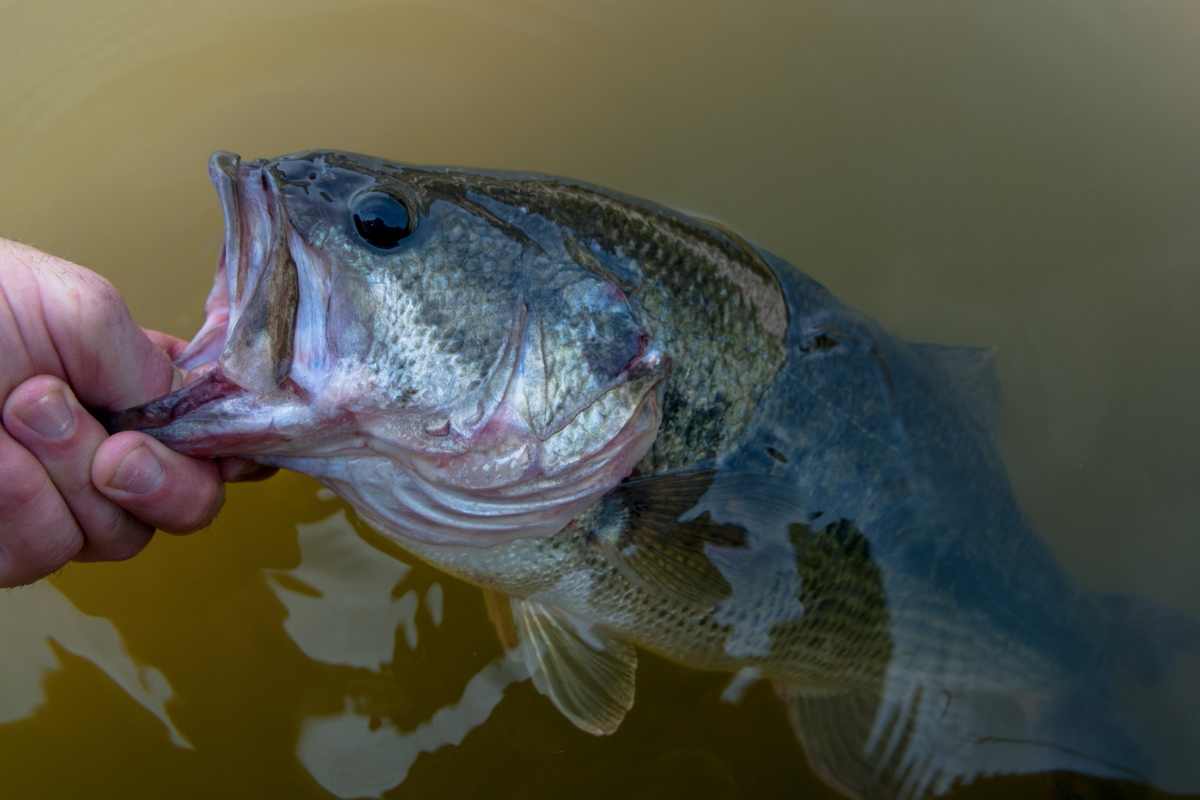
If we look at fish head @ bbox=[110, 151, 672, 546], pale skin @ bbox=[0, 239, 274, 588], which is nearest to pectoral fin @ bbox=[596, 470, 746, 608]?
fish head @ bbox=[110, 151, 672, 546]

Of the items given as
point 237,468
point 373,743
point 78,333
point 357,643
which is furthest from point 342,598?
point 78,333

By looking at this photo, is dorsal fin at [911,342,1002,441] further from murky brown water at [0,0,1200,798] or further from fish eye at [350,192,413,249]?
fish eye at [350,192,413,249]

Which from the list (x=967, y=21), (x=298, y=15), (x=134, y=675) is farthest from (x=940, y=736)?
(x=298, y=15)

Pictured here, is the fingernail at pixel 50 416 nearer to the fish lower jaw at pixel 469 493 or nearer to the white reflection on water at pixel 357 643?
the fish lower jaw at pixel 469 493

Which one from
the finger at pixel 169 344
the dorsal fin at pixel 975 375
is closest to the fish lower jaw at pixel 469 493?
the finger at pixel 169 344

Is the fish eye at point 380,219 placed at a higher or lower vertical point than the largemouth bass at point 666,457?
higher

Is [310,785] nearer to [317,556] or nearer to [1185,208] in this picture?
[317,556]
